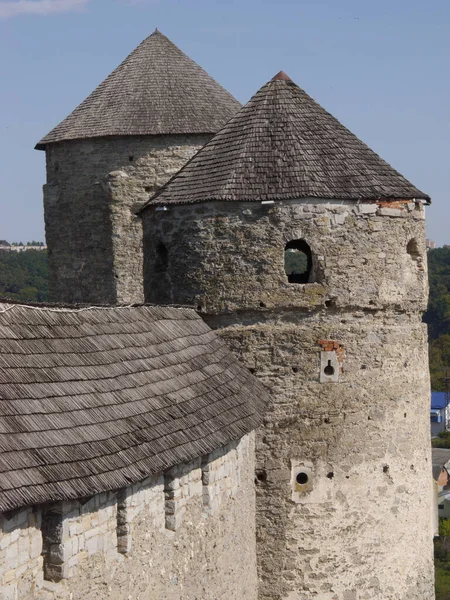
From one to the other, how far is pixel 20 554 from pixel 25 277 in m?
73.1

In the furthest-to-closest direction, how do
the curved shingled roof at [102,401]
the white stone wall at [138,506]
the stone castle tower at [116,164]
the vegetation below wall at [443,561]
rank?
the vegetation below wall at [443,561], the stone castle tower at [116,164], the white stone wall at [138,506], the curved shingled roof at [102,401]

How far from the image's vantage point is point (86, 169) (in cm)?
1766

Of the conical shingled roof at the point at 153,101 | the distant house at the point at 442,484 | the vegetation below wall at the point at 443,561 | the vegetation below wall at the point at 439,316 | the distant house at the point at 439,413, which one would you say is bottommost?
the vegetation below wall at the point at 443,561

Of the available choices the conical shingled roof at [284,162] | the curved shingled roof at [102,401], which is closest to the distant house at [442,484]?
the conical shingled roof at [284,162]

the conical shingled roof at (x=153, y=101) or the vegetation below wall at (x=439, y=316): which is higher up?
the conical shingled roof at (x=153, y=101)

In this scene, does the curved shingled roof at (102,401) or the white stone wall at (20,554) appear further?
the curved shingled roof at (102,401)

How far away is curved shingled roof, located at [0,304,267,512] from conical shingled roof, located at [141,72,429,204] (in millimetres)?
1790

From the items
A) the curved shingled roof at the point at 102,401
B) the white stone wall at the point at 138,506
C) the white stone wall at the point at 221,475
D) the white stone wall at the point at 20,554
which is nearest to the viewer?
the white stone wall at the point at 20,554

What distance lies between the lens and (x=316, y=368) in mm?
11766

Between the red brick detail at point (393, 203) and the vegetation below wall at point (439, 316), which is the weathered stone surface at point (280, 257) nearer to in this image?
the red brick detail at point (393, 203)

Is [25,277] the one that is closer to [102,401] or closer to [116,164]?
[116,164]

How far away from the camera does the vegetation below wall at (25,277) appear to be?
233 feet

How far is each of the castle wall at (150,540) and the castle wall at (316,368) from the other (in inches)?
19.2

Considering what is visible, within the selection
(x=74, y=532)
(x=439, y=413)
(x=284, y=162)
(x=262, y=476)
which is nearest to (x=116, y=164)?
(x=284, y=162)
